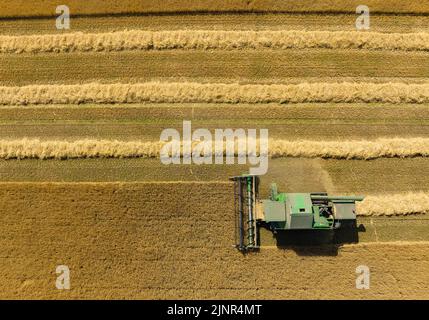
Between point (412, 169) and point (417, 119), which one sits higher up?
point (417, 119)

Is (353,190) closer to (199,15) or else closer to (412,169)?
(412,169)

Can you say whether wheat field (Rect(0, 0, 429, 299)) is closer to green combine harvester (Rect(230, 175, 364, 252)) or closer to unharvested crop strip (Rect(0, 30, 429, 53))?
unharvested crop strip (Rect(0, 30, 429, 53))

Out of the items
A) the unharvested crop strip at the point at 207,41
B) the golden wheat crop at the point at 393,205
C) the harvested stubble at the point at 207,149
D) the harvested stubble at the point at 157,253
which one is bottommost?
the harvested stubble at the point at 157,253

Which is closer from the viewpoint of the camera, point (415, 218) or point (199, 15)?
point (415, 218)

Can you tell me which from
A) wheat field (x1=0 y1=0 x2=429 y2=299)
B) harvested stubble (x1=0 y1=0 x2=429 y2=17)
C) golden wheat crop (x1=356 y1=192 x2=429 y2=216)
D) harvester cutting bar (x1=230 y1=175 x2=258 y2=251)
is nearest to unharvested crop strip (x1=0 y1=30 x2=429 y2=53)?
wheat field (x1=0 y1=0 x2=429 y2=299)

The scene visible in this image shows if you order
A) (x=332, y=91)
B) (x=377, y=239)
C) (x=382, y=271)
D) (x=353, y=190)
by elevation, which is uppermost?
(x=332, y=91)

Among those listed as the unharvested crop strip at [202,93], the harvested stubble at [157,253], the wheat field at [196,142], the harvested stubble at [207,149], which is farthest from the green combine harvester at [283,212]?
the unharvested crop strip at [202,93]

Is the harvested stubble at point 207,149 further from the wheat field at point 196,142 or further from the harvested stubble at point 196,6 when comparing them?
the harvested stubble at point 196,6

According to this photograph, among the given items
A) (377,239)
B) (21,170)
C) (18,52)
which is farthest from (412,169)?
(18,52)
